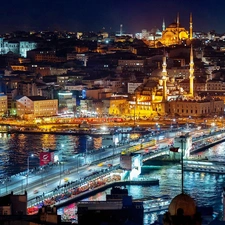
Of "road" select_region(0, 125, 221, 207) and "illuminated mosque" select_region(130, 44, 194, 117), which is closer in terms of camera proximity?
"road" select_region(0, 125, 221, 207)

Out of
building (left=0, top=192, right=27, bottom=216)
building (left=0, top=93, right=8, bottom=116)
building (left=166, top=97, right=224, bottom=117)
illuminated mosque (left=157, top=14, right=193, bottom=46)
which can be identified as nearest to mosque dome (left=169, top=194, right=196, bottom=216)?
building (left=0, top=192, right=27, bottom=216)

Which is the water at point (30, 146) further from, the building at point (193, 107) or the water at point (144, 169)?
the building at point (193, 107)

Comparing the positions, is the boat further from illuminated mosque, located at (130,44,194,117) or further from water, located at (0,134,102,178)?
illuminated mosque, located at (130,44,194,117)

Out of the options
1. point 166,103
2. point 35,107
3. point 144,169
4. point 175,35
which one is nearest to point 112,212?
point 144,169

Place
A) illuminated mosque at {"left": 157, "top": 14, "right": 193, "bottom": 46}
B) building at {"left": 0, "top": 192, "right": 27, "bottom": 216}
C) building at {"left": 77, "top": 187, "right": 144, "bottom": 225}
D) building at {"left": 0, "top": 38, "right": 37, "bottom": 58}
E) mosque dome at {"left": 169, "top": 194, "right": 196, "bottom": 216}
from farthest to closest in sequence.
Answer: building at {"left": 0, "top": 38, "right": 37, "bottom": 58}
illuminated mosque at {"left": 157, "top": 14, "right": 193, "bottom": 46}
building at {"left": 77, "top": 187, "right": 144, "bottom": 225}
building at {"left": 0, "top": 192, "right": 27, "bottom": 216}
mosque dome at {"left": 169, "top": 194, "right": 196, "bottom": 216}

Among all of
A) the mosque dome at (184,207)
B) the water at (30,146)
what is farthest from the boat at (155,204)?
the mosque dome at (184,207)

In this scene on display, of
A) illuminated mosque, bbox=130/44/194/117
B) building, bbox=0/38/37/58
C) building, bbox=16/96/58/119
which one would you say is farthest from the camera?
building, bbox=0/38/37/58

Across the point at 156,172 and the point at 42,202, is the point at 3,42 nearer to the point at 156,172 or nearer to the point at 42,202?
the point at 156,172
